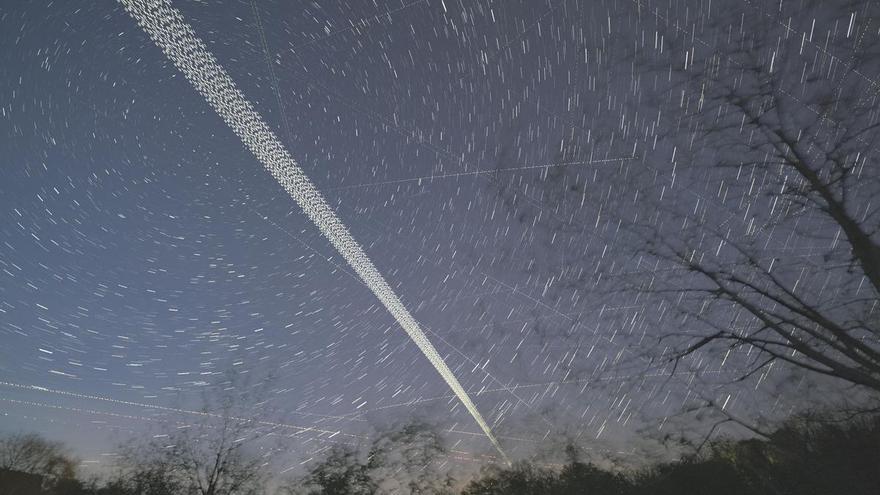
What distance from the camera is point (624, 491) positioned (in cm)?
3419

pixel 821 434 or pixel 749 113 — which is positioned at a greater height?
pixel 749 113

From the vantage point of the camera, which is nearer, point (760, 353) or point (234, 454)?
point (760, 353)

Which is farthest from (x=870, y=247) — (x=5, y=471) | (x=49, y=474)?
(x=49, y=474)

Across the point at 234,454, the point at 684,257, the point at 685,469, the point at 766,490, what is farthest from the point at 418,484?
the point at 684,257

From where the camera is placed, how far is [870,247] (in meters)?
4.88

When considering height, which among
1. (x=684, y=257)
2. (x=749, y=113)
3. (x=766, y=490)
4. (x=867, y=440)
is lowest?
(x=766, y=490)

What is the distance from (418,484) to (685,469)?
21.9 metres

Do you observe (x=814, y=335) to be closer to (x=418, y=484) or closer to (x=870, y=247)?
(x=870, y=247)

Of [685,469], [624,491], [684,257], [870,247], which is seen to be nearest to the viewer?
[870,247]

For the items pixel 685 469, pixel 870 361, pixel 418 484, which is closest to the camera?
pixel 870 361

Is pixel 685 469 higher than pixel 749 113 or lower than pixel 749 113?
lower

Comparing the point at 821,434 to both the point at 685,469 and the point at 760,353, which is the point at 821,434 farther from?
the point at 760,353

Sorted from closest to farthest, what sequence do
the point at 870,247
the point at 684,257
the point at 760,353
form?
the point at 870,247
the point at 760,353
the point at 684,257

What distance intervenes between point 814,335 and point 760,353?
963 millimetres
